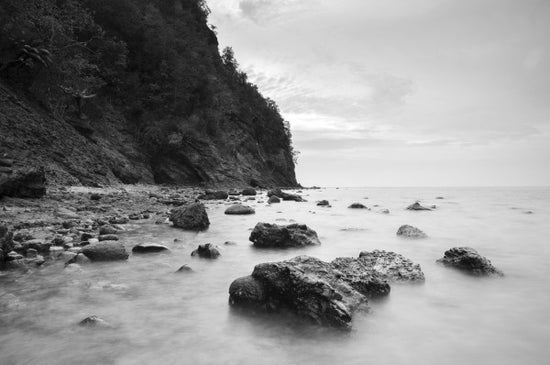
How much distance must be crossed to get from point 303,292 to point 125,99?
3326cm

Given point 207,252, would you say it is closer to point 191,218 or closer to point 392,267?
point 392,267

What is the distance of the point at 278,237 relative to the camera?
24.0 ft

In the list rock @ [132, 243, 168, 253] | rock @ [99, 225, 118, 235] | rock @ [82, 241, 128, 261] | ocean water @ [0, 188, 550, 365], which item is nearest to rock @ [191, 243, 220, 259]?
ocean water @ [0, 188, 550, 365]

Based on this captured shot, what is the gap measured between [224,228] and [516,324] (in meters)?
7.35

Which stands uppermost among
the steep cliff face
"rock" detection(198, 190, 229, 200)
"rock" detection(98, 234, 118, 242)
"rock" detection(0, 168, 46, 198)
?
the steep cliff face

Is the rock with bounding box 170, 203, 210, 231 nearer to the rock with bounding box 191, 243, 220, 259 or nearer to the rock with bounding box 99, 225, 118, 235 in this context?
the rock with bounding box 99, 225, 118, 235

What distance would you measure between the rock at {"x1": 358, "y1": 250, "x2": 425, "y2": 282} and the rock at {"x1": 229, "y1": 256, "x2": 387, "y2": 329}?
3.58 ft

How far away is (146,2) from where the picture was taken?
42938 millimetres

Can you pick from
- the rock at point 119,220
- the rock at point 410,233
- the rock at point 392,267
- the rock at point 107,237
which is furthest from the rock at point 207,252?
the rock at point 410,233

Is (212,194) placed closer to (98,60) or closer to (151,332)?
(98,60)

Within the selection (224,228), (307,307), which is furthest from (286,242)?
(307,307)

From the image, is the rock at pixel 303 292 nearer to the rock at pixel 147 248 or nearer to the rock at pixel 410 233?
the rock at pixel 147 248

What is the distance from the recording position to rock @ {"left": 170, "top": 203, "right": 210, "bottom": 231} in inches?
360

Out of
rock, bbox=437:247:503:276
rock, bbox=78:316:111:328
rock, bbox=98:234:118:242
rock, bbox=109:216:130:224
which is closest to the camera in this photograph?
rock, bbox=78:316:111:328
